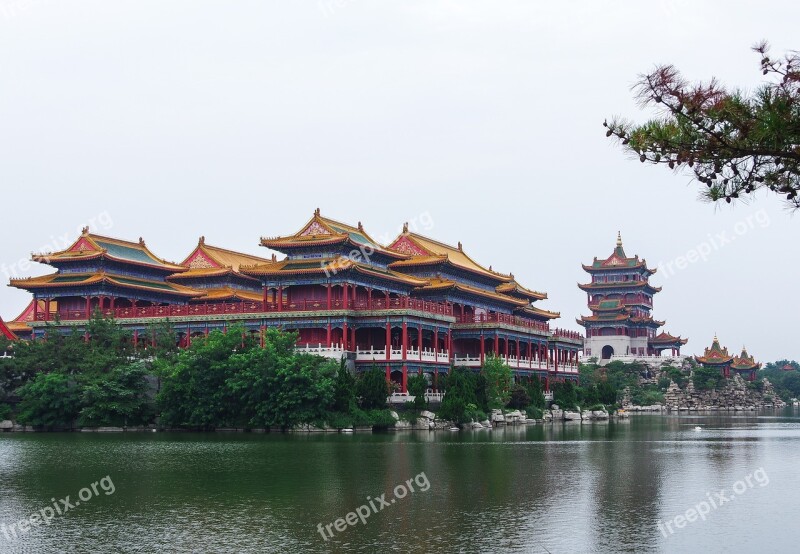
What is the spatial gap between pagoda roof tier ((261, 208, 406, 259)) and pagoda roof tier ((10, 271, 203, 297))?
12904 millimetres

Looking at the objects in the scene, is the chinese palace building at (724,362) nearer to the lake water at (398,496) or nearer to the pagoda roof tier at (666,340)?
the pagoda roof tier at (666,340)

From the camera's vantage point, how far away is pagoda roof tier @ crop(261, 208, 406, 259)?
6788cm

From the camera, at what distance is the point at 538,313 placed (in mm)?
96562

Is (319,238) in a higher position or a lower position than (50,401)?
higher

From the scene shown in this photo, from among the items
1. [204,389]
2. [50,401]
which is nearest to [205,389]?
[204,389]

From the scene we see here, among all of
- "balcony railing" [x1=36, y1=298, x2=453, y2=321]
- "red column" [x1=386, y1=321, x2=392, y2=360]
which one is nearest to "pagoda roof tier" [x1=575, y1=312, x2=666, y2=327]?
"balcony railing" [x1=36, y1=298, x2=453, y2=321]

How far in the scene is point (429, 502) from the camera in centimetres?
2745

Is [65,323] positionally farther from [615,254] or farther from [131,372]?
[615,254]

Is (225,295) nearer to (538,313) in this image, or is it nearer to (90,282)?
(90,282)

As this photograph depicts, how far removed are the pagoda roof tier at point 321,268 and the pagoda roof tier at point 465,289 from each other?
138 inches

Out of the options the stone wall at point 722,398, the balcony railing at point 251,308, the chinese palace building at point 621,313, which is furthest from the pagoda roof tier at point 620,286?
the balcony railing at point 251,308

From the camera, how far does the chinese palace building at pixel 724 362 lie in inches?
4932

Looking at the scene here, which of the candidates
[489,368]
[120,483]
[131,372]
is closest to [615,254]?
[489,368]

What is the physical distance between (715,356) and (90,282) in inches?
3201
